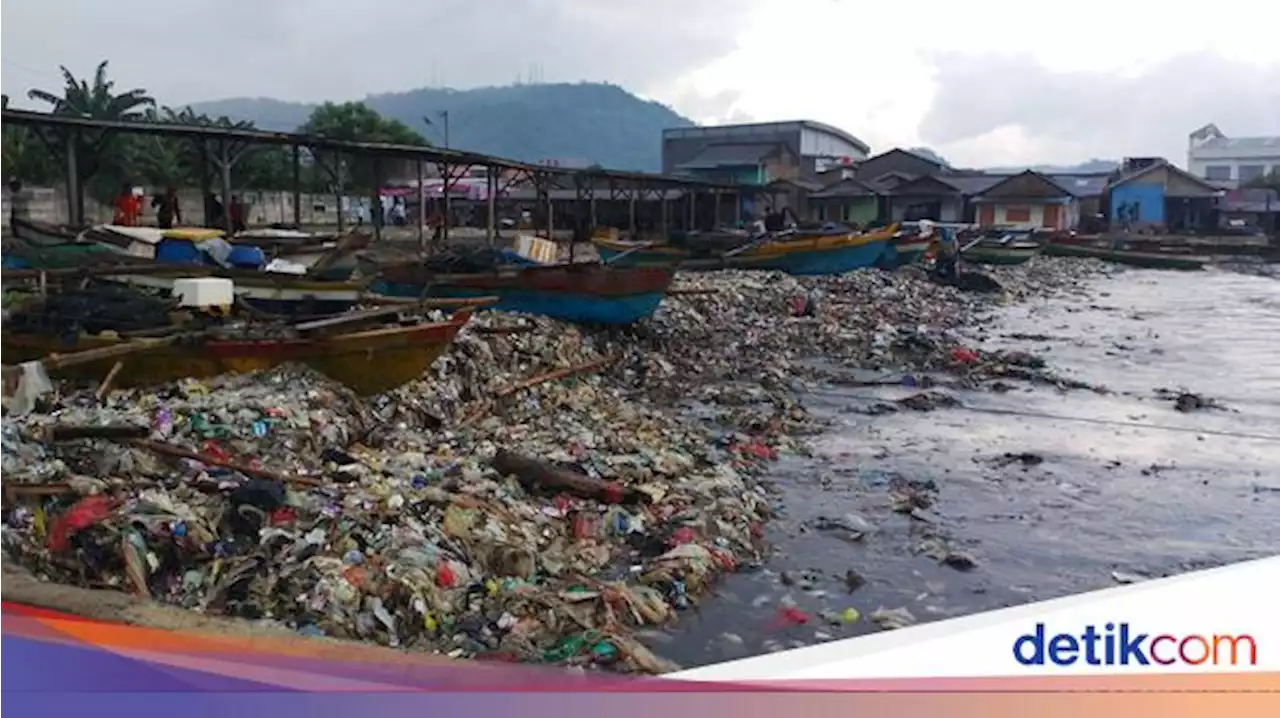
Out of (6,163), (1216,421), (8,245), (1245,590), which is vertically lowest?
(1216,421)

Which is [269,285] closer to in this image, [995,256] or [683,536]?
[683,536]

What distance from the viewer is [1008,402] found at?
12.2 m

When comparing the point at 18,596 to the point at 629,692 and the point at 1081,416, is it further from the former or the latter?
the point at 1081,416

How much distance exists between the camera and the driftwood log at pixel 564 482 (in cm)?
701

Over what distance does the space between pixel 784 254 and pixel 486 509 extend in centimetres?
1748

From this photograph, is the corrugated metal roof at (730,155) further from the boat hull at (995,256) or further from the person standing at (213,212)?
the person standing at (213,212)

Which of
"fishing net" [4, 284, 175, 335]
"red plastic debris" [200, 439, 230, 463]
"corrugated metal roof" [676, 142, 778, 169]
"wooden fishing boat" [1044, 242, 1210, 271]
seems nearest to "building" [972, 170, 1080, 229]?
"wooden fishing boat" [1044, 242, 1210, 271]

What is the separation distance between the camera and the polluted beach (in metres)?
5.29

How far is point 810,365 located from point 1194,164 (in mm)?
75144

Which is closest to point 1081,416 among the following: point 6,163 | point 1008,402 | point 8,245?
point 1008,402

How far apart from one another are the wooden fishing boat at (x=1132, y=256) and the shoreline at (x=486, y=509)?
31.4 meters

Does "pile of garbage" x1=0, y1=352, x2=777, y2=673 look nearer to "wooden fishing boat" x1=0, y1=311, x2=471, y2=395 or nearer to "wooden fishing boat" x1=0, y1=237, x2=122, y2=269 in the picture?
"wooden fishing boat" x1=0, y1=311, x2=471, y2=395

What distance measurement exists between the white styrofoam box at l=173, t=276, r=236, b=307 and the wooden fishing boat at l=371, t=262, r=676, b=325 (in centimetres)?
369

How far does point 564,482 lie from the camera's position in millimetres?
7039
